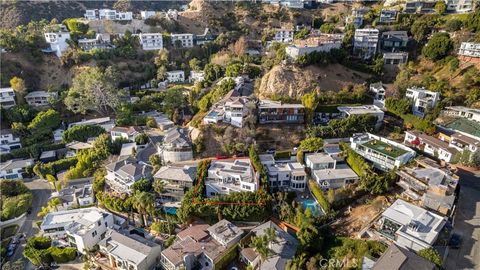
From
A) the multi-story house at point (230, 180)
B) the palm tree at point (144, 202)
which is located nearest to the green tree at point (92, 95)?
the palm tree at point (144, 202)

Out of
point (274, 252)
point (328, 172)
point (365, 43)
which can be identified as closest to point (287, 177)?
point (328, 172)

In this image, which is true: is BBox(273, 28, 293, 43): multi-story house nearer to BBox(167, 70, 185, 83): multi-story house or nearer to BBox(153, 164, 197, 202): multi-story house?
BBox(167, 70, 185, 83): multi-story house

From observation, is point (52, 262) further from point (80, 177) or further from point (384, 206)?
point (384, 206)

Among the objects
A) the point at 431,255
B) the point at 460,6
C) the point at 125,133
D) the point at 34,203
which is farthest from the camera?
the point at 460,6

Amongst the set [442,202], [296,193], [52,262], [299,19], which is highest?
[299,19]

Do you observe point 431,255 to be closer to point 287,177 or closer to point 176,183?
point 287,177

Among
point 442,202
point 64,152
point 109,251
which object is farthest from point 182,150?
point 442,202
